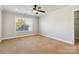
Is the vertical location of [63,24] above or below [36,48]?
above

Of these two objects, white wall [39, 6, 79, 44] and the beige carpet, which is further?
white wall [39, 6, 79, 44]

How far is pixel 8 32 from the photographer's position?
3621 millimetres

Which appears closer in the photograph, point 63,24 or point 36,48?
point 36,48

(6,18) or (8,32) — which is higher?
(6,18)

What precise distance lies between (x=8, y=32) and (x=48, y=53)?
11.0ft

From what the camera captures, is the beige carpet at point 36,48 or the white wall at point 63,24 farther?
the white wall at point 63,24

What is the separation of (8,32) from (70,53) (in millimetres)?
3461
